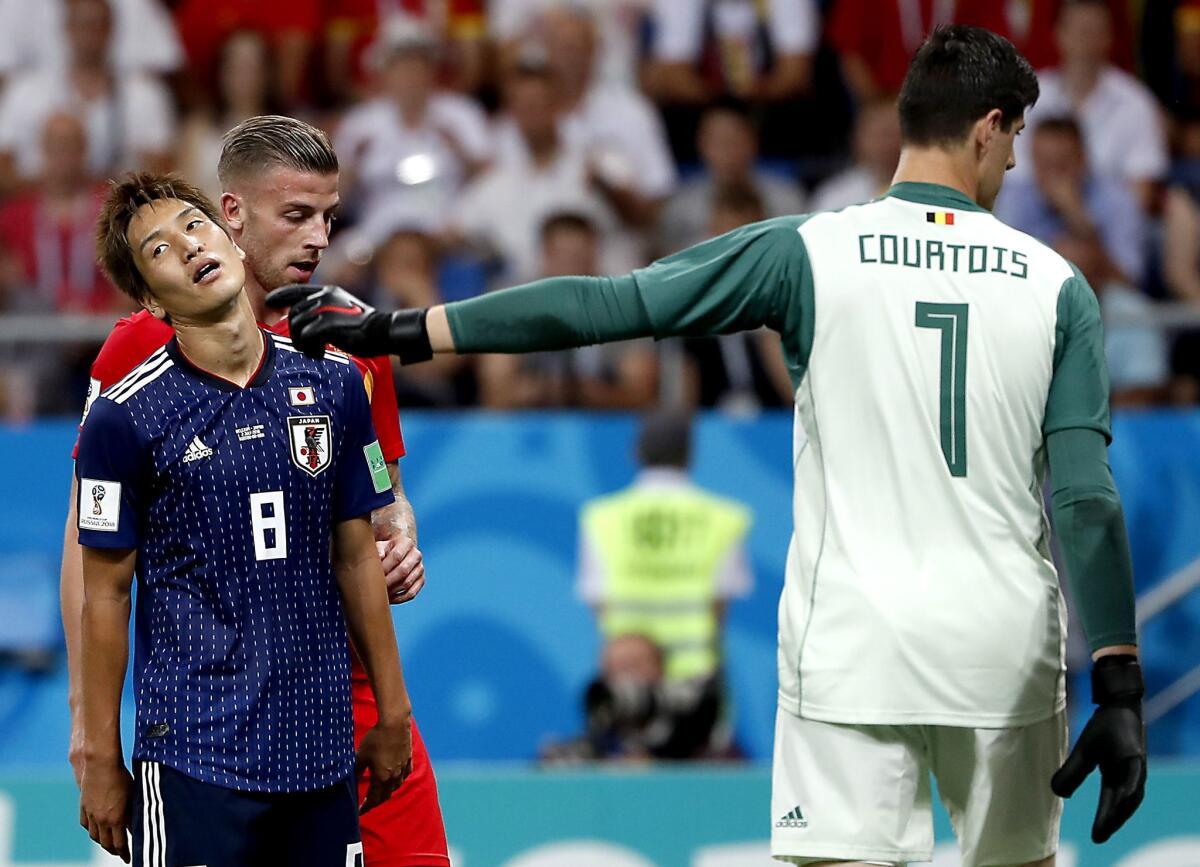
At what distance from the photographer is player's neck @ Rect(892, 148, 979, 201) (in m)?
3.63

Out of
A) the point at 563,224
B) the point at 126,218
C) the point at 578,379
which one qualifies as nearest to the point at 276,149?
the point at 126,218

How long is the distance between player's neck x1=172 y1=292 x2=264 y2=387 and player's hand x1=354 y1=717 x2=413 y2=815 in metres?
0.75

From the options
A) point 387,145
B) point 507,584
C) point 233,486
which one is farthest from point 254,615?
point 387,145

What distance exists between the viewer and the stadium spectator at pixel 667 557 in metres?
7.68

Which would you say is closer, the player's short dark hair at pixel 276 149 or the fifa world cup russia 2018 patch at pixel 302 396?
the fifa world cup russia 2018 patch at pixel 302 396

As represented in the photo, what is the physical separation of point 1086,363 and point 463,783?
303 centimetres

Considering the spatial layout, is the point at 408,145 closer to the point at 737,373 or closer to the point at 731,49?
the point at 731,49

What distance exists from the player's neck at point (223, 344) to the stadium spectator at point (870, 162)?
5.51 metres

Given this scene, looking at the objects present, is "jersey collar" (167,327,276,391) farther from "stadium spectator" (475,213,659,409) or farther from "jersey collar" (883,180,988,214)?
"stadium spectator" (475,213,659,409)

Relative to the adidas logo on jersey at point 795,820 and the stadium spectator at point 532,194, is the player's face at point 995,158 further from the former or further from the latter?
the stadium spectator at point 532,194

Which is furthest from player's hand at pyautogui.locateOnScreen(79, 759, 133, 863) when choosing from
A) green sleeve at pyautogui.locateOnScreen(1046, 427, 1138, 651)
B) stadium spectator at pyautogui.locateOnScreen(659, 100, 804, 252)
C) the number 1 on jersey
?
stadium spectator at pyautogui.locateOnScreen(659, 100, 804, 252)

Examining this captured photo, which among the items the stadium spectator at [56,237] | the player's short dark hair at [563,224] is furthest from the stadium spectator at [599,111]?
the stadium spectator at [56,237]

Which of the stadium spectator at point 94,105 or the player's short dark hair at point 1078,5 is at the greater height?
the player's short dark hair at point 1078,5

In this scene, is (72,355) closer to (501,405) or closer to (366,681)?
(501,405)
